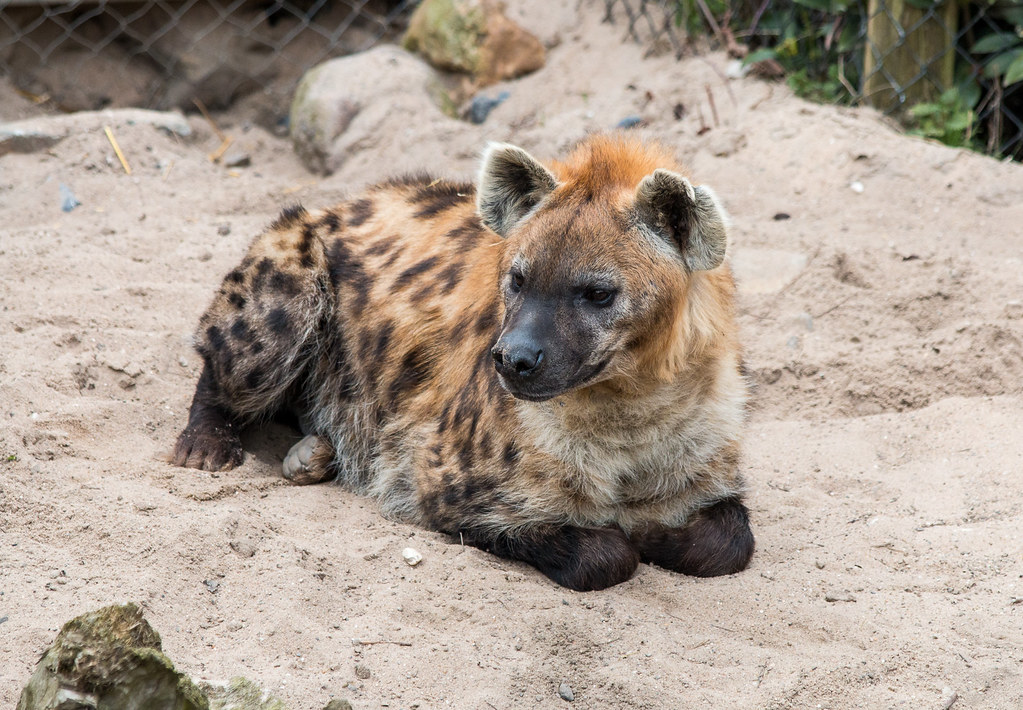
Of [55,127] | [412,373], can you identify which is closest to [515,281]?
[412,373]

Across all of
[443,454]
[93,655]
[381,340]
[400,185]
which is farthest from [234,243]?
[93,655]

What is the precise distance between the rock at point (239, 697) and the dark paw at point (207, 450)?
1500 millimetres

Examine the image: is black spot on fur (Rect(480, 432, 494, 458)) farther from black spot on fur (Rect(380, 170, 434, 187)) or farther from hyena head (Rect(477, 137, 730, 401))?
black spot on fur (Rect(380, 170, 434, 187))

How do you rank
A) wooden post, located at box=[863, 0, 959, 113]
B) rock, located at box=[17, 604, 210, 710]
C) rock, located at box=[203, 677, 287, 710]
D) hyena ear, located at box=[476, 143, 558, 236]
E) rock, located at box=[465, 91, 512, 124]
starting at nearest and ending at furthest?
1. rock, located at box=[17, 604, 210, 710]
2. rock, located at box=[203, 677, 287, 710]
3. hyena ear, located at box=[476, 143, 558, 236]
4. wooden post, located at box=[863, 0, 959, 113]
5. rock, located at box=[465, 91, 512, 124]

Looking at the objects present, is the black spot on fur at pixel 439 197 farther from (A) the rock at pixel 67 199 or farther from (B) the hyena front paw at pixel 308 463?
(A) the rock at pixel 67 199

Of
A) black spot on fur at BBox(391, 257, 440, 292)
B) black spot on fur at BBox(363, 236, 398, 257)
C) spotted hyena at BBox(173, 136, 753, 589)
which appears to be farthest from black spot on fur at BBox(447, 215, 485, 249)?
black spot on fur at BBox(363, 236, 398, 257)

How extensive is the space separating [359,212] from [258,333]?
2.03ft

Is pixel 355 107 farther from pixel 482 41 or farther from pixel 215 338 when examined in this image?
pixel 215 338

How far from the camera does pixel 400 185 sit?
4336 millimetres

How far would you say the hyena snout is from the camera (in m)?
2.74

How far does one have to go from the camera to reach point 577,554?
313cm

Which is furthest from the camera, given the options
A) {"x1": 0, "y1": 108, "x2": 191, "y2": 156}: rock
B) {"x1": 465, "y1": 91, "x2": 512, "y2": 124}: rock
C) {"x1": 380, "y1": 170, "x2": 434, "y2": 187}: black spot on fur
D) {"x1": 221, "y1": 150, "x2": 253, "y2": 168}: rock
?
{"x1": 465, "y1": 91, "x2": 512, "y2": 124}: rock

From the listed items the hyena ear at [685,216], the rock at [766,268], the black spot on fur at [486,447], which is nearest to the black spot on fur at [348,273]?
the black spot on fur at [486,447]

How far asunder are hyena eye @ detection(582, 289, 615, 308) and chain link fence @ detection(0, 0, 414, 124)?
4957mm
